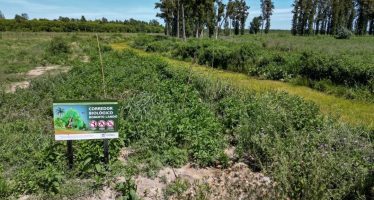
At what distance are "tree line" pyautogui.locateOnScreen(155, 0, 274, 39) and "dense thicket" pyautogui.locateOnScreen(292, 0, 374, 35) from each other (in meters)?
7.50

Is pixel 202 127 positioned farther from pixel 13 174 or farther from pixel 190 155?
pixel 13 174

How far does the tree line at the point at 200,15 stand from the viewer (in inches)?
1685

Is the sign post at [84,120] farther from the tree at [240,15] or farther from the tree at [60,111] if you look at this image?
the tree at [240,15]

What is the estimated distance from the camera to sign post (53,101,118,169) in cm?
496

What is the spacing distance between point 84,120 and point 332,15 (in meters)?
80.0

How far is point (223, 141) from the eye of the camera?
6344mm

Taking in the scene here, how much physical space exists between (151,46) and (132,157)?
25.8 meters

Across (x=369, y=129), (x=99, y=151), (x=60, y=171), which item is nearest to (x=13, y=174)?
(x=60, y=171)

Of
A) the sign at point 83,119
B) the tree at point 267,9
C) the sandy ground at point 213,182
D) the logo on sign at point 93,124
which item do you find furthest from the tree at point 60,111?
the tree at point 267,9

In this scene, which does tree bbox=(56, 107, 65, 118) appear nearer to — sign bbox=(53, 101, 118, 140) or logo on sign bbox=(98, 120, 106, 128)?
sign bbox=(53, 101, 118, 140)

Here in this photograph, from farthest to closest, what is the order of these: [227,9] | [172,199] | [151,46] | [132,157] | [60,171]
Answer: [227,9], [151,46], [132,157], [60,171], [172,199]

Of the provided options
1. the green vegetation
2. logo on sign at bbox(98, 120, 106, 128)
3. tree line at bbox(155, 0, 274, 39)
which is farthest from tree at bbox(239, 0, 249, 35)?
logo on sign at bbox(98, 120, 106, 128)

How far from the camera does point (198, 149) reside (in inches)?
229

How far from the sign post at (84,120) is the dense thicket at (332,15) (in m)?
69.5
